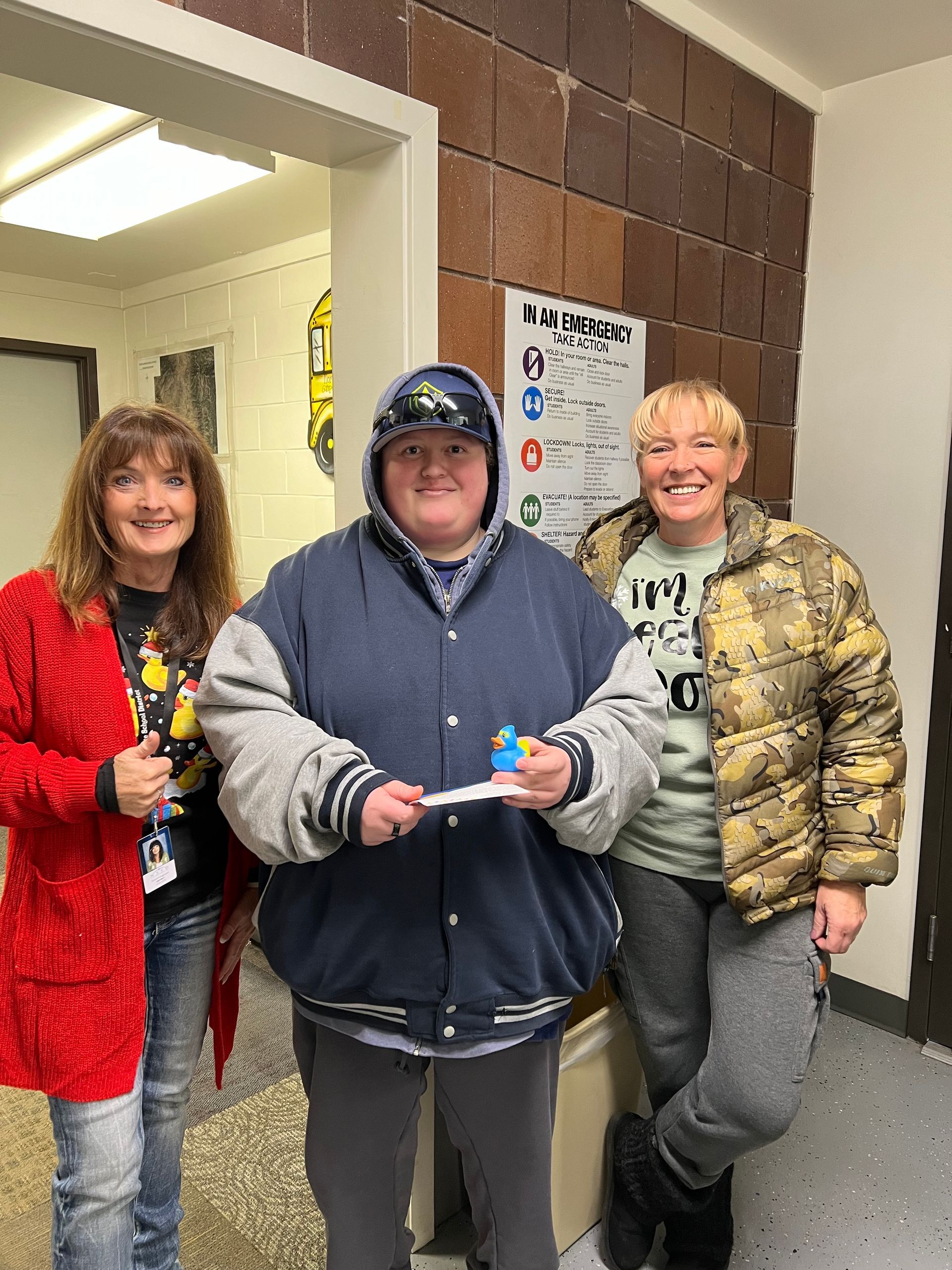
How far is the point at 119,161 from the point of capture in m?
2.67

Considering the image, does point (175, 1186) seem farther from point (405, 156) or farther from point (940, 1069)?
point (940, 1069)

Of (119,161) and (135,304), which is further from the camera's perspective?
(135,304)

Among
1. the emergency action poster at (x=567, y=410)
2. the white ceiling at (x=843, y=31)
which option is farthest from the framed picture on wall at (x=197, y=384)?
the white ceiling at (x=843, y=31)

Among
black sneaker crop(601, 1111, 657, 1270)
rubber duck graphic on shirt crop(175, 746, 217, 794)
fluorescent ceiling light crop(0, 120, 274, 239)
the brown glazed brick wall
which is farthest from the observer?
fluorescent ceiling light crop(0, 120, 274, 239)

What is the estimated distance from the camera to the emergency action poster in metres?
1.84

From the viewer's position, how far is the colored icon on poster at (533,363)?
6.03 ft

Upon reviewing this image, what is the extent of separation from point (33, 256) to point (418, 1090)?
3.95 meters

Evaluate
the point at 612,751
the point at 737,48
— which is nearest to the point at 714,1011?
the point at 612,751

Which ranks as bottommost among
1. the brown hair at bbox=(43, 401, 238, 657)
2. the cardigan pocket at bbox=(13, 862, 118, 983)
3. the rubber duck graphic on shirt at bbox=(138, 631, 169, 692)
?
the cardigan pocket at bbox=(13, 862, 118, 983)

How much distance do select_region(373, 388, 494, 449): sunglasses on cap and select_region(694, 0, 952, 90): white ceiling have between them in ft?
5.10

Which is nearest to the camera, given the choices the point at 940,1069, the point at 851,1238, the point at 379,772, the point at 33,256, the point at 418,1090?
the point at 379,772

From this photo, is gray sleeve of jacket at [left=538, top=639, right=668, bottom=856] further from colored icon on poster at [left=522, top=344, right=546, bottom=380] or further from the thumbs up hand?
colored icon on poster at [left=522, top=344, right=546, bottom=380]

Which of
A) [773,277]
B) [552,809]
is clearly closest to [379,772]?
[552,809]

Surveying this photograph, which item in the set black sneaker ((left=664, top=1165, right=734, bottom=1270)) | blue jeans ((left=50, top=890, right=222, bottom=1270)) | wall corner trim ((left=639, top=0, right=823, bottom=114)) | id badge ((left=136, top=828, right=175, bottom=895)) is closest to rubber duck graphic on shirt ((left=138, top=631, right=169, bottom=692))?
id badge ((left=136, top=828, right=175, bottom=895))
